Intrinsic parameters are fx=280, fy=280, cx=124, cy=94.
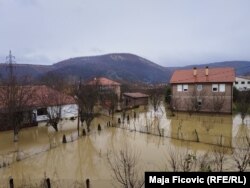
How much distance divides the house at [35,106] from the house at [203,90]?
46.5 feet

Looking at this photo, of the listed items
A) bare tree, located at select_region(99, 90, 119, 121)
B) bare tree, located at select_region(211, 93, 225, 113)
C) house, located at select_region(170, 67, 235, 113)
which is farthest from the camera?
bare tree, located at select_region(99, 90, 119, 121)

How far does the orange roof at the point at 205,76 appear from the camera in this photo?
3466 centimetres

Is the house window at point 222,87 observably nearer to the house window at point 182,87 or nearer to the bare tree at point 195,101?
the bare tree at point 195,101

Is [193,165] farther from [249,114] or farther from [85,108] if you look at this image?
[249,114]

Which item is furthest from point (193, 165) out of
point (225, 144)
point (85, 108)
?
point (85, 108)

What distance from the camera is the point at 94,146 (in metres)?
20.8

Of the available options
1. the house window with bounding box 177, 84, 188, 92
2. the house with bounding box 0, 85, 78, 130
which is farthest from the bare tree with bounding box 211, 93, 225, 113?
the house with bounding box 0, 85, 78, 130

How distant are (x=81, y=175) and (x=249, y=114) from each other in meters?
24.4

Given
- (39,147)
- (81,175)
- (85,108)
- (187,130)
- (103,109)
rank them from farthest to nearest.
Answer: (103,109) → (85,108) → (187,130) → (39,147) → (81,175)

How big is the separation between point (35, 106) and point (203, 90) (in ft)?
67.4

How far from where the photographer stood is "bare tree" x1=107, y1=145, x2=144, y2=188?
12.8 m

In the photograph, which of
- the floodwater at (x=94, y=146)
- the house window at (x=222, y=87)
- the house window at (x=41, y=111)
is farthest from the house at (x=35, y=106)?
the house window at (x=222, y=87)

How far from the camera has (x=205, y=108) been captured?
116 feet

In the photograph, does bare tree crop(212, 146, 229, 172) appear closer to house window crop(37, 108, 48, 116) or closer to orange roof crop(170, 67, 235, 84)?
orange roof crop(170, 67, 235, 84)
